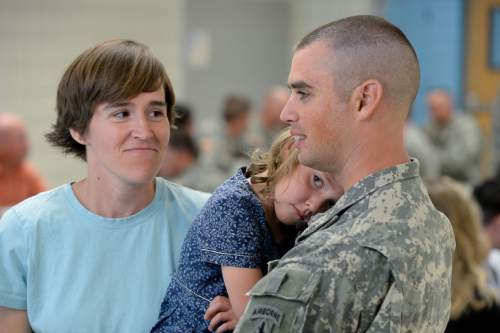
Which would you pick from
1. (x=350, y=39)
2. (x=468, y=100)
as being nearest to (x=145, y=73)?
(x=350, y=39)

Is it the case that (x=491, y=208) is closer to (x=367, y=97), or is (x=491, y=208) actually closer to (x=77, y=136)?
(x=77, y=136)

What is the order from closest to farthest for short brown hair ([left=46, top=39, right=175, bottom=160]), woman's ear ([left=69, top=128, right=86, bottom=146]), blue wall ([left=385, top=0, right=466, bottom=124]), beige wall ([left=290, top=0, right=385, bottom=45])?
1. short brown hair ([left=46, top=39, right=175, bottom=160])
2. woman's ear ([left=69, top=128, right=86, bottom=146])
3. blue wall ([left=385, top=0, right=466, bottom=124])
4. beige wall ([left=290, top=0, right=385, bottom=45])

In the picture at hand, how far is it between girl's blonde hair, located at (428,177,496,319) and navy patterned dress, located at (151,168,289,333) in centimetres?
106

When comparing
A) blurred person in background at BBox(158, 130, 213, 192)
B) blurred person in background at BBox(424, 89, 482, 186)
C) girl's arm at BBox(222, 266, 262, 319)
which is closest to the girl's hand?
girl's arm at BBox(222, 266, 262, 319)

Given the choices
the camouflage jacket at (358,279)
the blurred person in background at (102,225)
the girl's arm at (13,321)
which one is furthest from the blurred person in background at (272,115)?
the camouflage jacket at (358,279)

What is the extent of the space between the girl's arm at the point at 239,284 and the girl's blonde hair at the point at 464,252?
118 cm

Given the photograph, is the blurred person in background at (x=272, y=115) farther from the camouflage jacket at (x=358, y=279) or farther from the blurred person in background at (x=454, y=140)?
the camouflage jacket at (x=358, y=279)

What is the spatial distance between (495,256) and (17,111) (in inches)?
171

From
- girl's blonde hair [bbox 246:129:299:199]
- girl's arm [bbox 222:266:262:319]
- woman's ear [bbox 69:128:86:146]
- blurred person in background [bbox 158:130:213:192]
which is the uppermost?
girl's blonde hair [bbox 246:129:299:199]

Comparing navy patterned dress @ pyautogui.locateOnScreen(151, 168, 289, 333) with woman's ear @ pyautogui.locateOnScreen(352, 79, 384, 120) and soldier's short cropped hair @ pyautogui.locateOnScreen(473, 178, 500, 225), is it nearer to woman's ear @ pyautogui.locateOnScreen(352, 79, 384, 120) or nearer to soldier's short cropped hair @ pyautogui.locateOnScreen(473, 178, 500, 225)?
woman's ear @ pyautogui.locateOnScreen(352, 79, 384, 120)

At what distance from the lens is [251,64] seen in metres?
8.73

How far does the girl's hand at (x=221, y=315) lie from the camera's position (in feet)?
5.65

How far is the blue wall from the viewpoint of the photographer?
791 cm

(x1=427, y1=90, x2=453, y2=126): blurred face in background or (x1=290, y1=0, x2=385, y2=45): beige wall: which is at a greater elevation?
(x1=290, y1=0, x2=385, y2=45): beige wall
